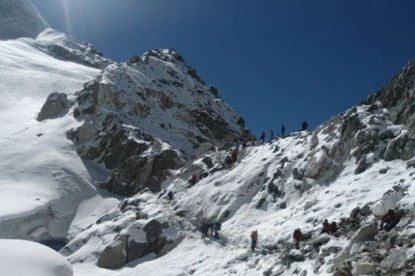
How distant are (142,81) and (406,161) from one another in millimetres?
51604

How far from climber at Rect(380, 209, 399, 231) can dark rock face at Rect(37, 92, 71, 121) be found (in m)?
54.6

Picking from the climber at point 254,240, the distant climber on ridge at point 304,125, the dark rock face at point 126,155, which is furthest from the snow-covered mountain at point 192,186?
the distant climber on ridge at point 304,125

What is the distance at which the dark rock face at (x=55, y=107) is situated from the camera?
6862cm

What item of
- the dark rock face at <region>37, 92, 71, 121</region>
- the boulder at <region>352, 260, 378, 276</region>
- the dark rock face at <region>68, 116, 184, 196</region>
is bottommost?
the boulder at <region>352, 260, 378, 276</region>

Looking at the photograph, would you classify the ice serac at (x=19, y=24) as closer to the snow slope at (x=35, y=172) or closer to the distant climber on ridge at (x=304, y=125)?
the snow slope at (x=35, y=172)

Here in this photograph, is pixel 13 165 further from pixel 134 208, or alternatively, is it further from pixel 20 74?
pixel 20 74

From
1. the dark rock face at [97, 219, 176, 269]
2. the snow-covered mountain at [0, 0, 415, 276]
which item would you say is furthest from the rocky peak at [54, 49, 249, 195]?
the dark rock face at [97, 219, 176, 269]

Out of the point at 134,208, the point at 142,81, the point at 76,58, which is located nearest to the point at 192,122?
the point at 142,81

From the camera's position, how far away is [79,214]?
4509 centimetres

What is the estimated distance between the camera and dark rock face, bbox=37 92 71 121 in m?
68.6

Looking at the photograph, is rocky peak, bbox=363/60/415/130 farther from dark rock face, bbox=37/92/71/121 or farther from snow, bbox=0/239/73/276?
dark rock face, bbox=37/92/71/121

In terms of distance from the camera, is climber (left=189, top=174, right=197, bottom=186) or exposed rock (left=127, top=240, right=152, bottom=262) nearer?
exposed rock (left=127, top=240, right=152, bottom=262)

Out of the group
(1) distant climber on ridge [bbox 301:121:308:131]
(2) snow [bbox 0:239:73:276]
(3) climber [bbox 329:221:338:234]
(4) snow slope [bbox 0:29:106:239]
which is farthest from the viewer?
(1) distant climber on ridge [bbox 301:121:308:131]

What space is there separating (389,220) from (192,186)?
22468 millimetres
